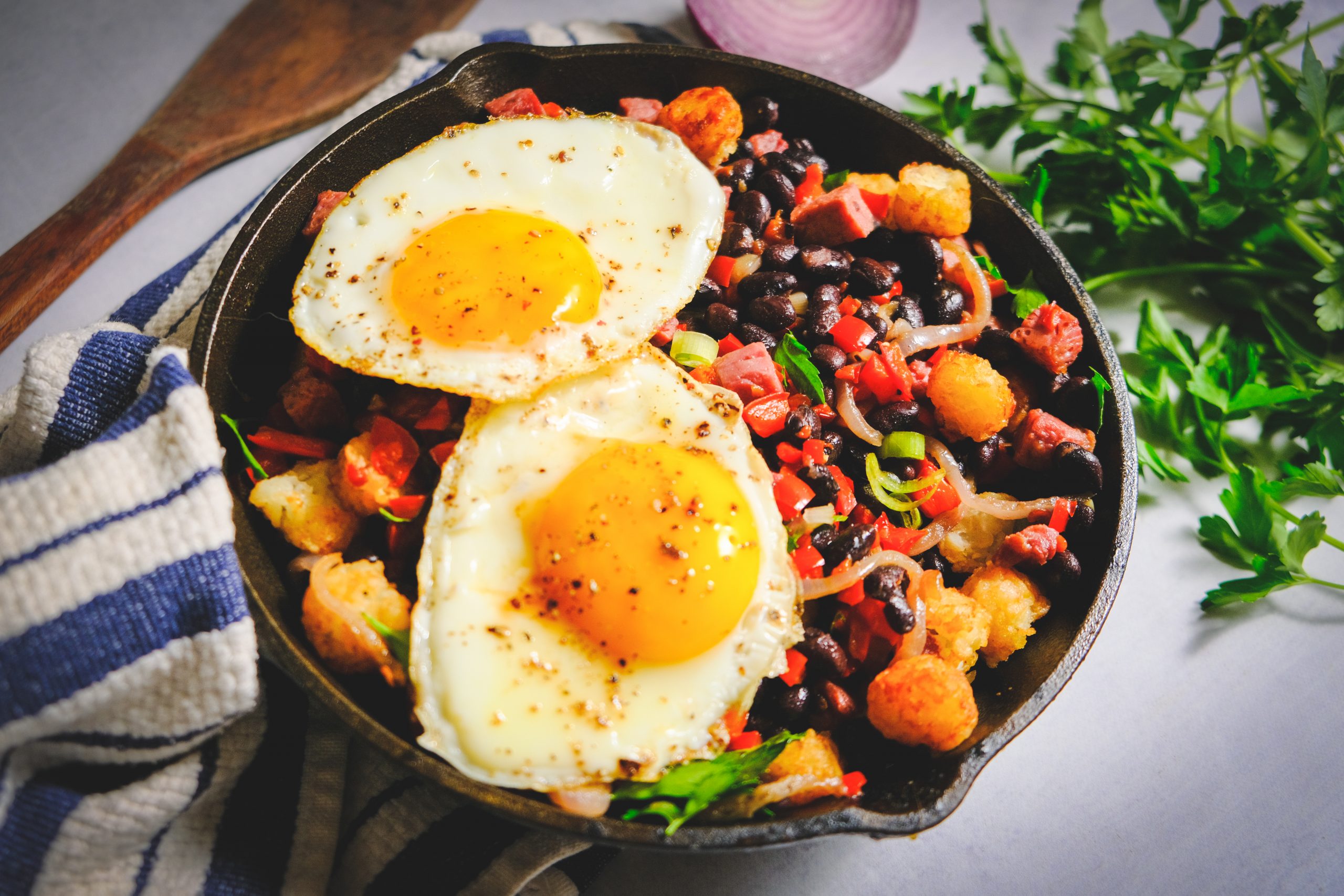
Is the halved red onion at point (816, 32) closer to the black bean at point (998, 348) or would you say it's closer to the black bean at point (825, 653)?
the black bean at point (998, 348)

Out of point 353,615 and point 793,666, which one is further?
point 793,666

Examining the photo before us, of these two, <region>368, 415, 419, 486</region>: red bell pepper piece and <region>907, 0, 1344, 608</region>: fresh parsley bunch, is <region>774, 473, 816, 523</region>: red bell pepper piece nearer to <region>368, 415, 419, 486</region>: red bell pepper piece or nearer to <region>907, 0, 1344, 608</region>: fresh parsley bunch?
<region>368, 415, 419, 486</region>: red bell pepper piece

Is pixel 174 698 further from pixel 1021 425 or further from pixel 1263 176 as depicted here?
pixel 1263 176

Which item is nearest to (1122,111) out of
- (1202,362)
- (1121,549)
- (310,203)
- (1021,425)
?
(1202,362)

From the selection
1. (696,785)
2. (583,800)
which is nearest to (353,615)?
(583,800)

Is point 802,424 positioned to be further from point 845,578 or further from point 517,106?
point 517,106
